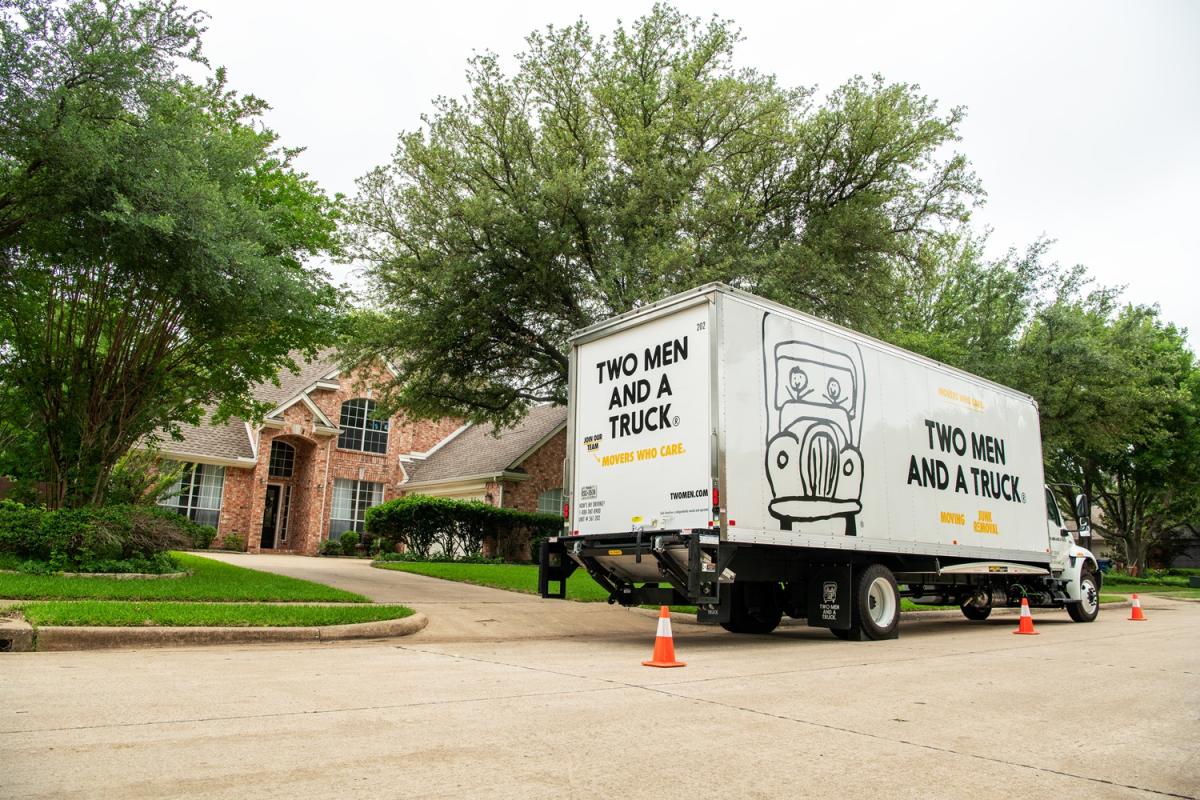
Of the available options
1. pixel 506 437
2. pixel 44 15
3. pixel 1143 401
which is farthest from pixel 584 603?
pixel 1143 401

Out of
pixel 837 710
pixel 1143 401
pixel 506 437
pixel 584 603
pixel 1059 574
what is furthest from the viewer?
pixel 506 437

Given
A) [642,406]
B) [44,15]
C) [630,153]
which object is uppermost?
[630,153]

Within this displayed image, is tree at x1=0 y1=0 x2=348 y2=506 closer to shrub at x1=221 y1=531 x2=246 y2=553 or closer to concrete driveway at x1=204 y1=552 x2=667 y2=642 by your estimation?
concrete driveway at x1=204 y1=552 x2=667 y2=642

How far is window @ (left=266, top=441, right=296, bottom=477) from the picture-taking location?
3039cm

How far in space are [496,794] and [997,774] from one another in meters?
2.57

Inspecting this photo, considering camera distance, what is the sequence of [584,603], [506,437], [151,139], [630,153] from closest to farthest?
[151,139], [584,603], [630,153], [506,437]

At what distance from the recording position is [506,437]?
3178 centimetres

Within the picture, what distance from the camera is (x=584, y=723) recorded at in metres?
5.19

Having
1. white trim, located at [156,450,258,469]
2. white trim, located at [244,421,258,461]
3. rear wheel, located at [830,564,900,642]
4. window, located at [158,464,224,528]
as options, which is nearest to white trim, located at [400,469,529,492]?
white trim, located at [244,421,258,461]

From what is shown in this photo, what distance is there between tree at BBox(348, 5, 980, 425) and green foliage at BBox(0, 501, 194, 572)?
7.60 m

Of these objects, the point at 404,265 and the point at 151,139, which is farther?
the point at 404,265

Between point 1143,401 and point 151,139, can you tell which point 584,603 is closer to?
point 151,139

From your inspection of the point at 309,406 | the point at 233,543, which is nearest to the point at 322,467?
the point at 309,406

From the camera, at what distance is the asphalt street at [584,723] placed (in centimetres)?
387
